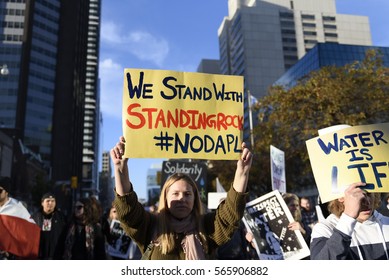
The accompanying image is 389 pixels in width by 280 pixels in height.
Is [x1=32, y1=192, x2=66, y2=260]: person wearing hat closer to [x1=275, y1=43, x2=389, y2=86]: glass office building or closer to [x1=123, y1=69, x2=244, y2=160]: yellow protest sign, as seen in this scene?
[x1=123, y1=69, x2=244, y2=160]: yellow protest sign

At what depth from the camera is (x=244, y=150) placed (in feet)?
10.1

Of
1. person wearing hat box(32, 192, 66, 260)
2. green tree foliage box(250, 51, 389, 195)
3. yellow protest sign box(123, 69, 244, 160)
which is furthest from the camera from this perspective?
green tree foliage box(250, 51, 389, 195)

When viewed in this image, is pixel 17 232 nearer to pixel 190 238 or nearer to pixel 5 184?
pixel 5 184

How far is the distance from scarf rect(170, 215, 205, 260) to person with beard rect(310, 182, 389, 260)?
802 millimetres

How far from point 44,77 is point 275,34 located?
70138mm

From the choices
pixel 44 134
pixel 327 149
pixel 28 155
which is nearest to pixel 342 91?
pixel 327 149

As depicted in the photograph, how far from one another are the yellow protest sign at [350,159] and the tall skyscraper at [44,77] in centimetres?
8586

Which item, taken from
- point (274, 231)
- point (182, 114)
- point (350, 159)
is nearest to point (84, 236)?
point (274, 231)

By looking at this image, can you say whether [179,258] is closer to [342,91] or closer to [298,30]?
[342,91]

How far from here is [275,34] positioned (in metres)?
120

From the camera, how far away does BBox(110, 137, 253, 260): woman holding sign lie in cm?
273

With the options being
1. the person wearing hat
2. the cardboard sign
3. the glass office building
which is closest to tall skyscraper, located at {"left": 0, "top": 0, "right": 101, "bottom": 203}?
the glass office building

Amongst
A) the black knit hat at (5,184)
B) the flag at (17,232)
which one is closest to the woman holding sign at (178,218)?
the flag at (17,232)
